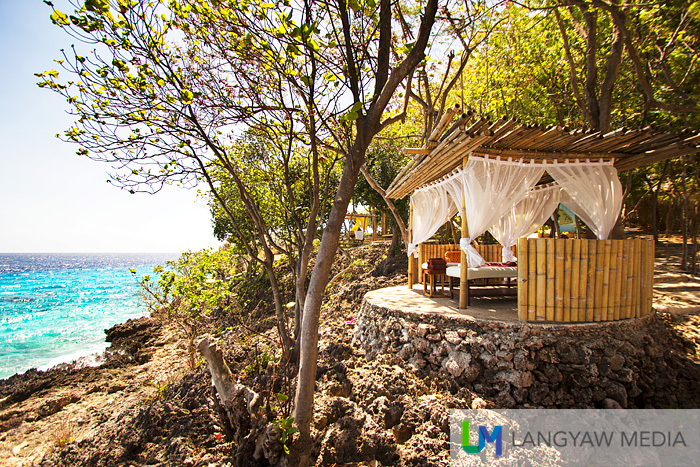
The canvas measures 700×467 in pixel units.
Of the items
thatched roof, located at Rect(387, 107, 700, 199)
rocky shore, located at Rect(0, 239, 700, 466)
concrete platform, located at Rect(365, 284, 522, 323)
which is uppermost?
thatched roof, located at Rect(387, 107, 700, 199)

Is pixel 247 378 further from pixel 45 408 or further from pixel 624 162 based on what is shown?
pixel 624 162

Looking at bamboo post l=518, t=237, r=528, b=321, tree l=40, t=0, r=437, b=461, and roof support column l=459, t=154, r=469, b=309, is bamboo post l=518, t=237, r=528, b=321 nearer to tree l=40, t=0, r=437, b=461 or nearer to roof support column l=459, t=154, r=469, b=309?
roof support column l=459, t=154, r=469, b=309

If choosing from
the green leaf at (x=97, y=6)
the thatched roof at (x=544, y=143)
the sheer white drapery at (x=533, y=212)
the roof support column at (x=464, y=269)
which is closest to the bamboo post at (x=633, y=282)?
the thatched roof at (x=544, y=143)

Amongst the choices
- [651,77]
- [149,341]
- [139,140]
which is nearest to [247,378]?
[139,140]

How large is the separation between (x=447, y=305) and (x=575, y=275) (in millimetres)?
1748

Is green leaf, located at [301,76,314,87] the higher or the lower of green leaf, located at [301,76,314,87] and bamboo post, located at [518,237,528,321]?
the higher

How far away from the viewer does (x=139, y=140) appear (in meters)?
2.66

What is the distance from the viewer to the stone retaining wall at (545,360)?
3.54m

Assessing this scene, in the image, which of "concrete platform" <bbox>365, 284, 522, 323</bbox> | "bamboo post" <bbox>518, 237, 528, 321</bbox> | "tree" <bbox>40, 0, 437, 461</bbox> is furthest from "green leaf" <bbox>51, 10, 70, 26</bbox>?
"bamboo post" <bbox>518, 237, 528, 321</bbox>

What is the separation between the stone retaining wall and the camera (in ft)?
11.6

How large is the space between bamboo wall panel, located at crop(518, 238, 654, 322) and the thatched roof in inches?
53.9

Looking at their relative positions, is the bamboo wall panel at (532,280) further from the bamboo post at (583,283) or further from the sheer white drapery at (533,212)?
the sheer white drapery at (533,212)

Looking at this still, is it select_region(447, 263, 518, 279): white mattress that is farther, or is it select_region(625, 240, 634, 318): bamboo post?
select_region(447, 263, 518, 279): white mattress

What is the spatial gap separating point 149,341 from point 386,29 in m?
9.61
